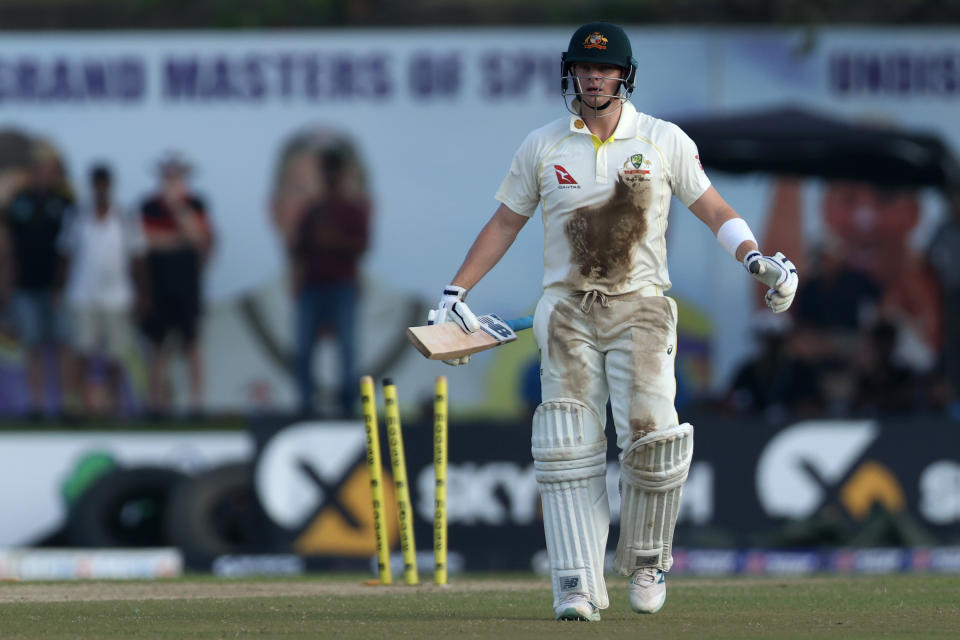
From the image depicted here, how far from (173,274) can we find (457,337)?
38.1 ft

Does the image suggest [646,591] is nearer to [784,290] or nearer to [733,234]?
[784,290]

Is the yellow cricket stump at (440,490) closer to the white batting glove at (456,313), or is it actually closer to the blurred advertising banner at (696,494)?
the white batting glove at (456,313)

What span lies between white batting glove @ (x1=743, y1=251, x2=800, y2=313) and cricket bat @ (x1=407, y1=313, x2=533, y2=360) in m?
0.98

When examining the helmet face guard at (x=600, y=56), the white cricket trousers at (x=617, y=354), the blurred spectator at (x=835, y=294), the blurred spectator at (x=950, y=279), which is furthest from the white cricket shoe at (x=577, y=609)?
the blurred spectator at (x=950, y=279)

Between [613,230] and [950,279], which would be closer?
[613,230]

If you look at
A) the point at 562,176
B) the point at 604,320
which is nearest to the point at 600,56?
the point at 562,176

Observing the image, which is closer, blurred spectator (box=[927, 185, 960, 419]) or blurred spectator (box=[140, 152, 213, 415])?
blurred spectator (box=[927, 185, 960, 419])

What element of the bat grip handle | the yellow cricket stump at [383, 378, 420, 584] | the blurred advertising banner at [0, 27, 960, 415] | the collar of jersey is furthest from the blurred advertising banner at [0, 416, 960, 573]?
the blurred advertising banner at [0, 27, 960, 415]

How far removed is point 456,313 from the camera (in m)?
7.29

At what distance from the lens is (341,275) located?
1844cm

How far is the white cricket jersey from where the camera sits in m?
7.18

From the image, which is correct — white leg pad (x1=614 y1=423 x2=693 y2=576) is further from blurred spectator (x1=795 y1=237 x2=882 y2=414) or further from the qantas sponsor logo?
blurred spectator (x1=795 y1=237 x2=882 y2=414)

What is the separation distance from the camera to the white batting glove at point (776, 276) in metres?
6.93

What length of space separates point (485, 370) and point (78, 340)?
13.2 feet
